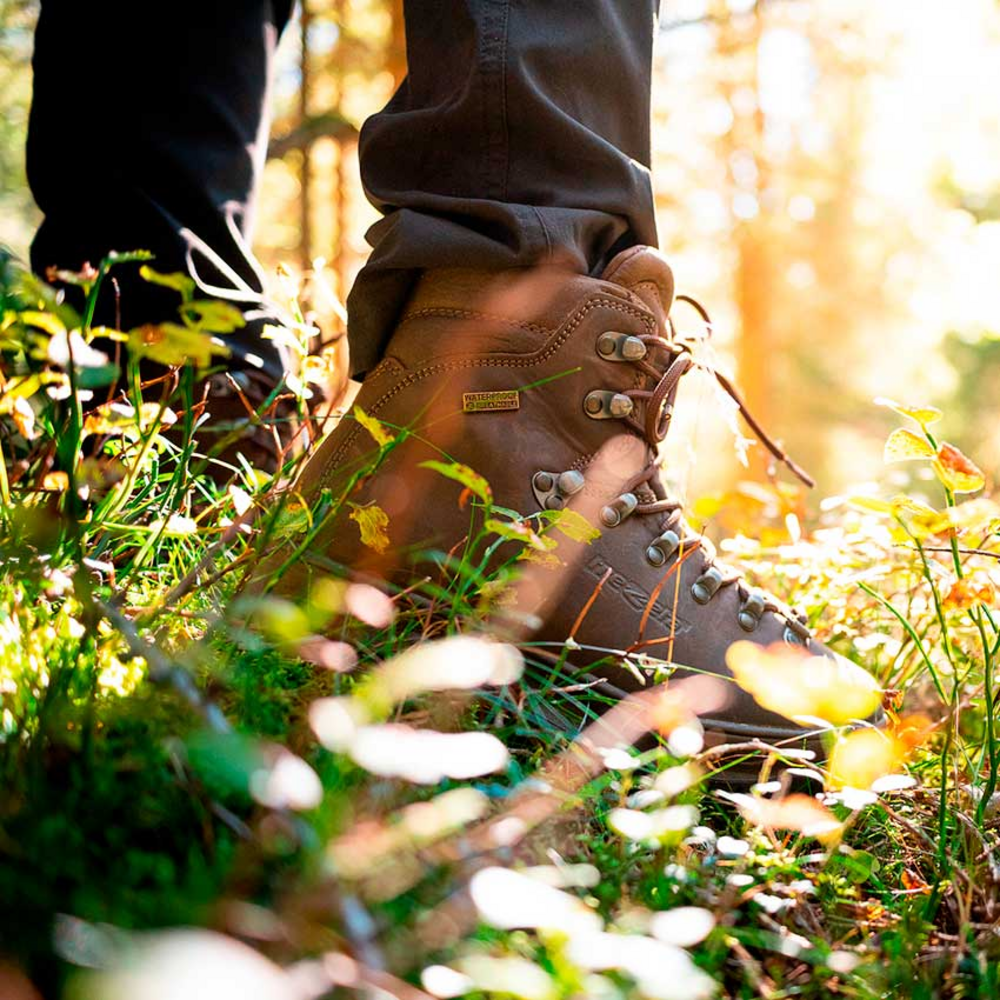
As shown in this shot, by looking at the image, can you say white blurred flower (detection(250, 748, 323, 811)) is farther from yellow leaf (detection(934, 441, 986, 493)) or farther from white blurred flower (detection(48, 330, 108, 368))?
yellow leaf (detection(934, 441, 986, 493))

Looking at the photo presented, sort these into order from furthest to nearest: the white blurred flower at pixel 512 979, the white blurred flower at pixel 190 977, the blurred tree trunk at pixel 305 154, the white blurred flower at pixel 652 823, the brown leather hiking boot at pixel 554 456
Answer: the blurred tree trunk at pixel 305 154, the brown leather hiking boot at pixel 554 456, the white blurred flower at pixel 652 823, the white blurred flower at pixel 512 979, the white blurred flower at pixel 190 977

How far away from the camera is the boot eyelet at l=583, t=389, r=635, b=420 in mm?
1343

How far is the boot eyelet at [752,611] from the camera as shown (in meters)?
1.38

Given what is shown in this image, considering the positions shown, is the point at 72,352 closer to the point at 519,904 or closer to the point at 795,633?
the point at 519,904

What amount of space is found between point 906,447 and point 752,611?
413mm

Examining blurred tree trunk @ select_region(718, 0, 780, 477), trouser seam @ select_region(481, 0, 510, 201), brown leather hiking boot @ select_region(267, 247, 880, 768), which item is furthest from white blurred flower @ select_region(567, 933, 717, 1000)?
blurred tree trunk @ select_region(718, 0, 780, 477)

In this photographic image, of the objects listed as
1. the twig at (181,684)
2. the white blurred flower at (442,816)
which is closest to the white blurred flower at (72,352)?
the twig at (181,684)

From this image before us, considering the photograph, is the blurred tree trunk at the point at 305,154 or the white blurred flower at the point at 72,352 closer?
the white blurred flower at the point at 72,352

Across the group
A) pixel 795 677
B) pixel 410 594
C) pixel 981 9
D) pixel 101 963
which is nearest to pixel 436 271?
pixel 410 594

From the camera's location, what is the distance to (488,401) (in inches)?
51.6

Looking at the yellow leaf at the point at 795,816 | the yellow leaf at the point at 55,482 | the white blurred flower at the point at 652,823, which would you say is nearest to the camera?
the white blurred flower at the point at 652,823

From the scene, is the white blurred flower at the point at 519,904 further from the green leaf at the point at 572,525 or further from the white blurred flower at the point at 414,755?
the green leaf at the point at 572,525

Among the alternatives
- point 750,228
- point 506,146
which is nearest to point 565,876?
point 506,146

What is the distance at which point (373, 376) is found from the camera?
138 centimetres
